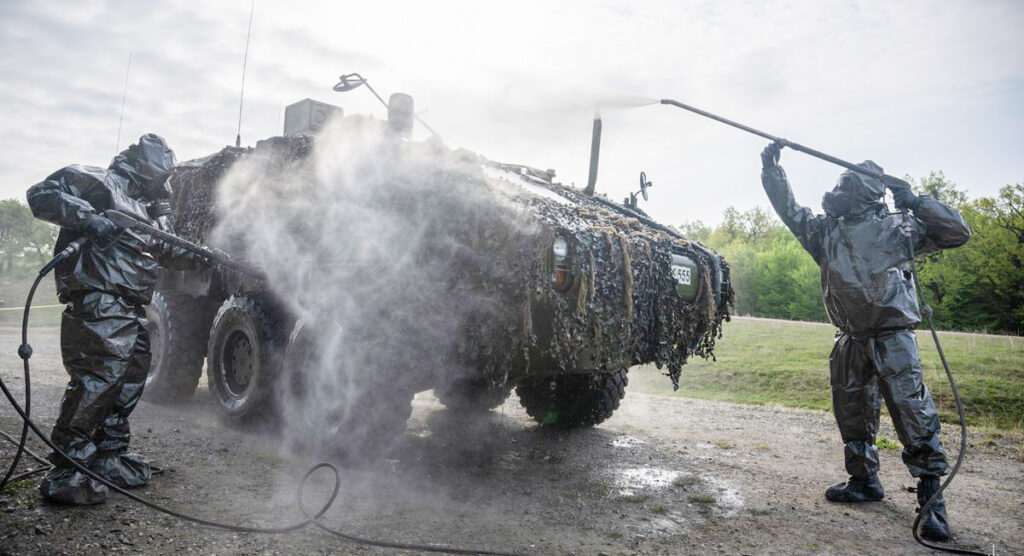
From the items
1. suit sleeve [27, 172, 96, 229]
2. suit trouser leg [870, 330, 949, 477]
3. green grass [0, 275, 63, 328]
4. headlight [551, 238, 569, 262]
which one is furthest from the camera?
green grass [0, 275, 63, 328]

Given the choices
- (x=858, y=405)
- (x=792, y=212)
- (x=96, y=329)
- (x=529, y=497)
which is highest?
(x=792, y=212)

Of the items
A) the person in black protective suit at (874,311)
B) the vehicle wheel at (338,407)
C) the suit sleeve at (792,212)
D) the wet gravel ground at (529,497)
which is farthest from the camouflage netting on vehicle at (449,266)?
the person in black protective suit at (874,311)

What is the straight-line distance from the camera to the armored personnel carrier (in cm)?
401

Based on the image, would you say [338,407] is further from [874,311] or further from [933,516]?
[933,516]

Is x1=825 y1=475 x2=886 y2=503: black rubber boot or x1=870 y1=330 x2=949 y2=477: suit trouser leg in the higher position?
x1=870 y1=330 x2=949 y2=477: suit trouser leg

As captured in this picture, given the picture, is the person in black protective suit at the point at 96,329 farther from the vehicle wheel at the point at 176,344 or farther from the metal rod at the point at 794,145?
the metal rod at the point at 794,145

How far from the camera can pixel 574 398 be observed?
6184 mm

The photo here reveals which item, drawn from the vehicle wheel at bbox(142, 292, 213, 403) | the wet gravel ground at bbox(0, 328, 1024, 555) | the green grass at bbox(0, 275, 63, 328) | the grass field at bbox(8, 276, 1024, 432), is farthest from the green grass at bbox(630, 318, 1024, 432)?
the green grass at bbox(0, 275, 63, 328)

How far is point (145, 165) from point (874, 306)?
4605 millimetres

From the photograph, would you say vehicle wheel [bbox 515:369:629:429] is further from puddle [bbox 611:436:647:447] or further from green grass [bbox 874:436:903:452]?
green grass [bbox 874:436:903:452]

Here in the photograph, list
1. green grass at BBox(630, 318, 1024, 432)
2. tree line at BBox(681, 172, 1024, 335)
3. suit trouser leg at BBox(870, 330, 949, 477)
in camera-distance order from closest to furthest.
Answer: suit trouser leg at BBox(870, 330, 949, 477) → green grass at BBox(630, 318, 1024, 432) → tree line at BBox(681, 172, 1024, 335)

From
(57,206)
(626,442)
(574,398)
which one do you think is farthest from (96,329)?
(626,442)

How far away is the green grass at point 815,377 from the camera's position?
7.92 m

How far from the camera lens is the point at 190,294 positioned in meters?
6.37
